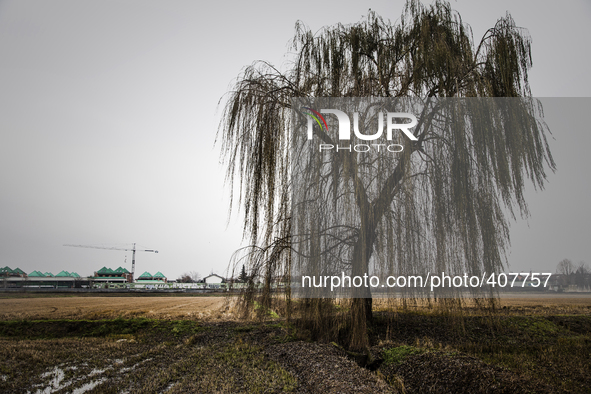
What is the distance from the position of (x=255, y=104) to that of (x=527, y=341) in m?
7.65

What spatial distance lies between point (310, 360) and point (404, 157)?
3.87 meters

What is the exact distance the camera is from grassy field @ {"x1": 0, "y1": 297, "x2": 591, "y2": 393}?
427cm

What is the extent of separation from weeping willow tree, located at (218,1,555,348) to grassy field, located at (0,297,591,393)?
0.94 metres

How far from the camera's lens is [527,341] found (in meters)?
6.86

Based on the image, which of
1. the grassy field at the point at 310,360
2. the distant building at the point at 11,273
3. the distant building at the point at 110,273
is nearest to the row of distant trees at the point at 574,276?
the grassy field at the point at 310,360

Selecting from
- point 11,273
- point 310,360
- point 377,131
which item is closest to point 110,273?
point 11,273

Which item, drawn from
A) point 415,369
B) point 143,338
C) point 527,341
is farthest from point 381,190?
point 143,338

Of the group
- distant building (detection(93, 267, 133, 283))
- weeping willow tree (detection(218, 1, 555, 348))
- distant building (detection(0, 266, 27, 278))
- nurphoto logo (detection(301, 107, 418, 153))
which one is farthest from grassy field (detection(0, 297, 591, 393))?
distant building (detection(93, 267, 133, 283))

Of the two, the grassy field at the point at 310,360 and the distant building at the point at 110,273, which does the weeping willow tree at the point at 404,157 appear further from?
the distant building at the point at 110,273

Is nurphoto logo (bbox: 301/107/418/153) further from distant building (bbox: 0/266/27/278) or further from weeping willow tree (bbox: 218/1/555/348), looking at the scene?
distant building (bbox: 0/266/27/278)

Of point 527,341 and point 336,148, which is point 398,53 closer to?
point 336,148

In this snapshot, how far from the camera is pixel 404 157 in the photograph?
598cm

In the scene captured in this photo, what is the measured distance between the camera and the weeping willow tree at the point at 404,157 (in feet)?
18.6

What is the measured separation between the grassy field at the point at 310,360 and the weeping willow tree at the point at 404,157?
944 millimetres
